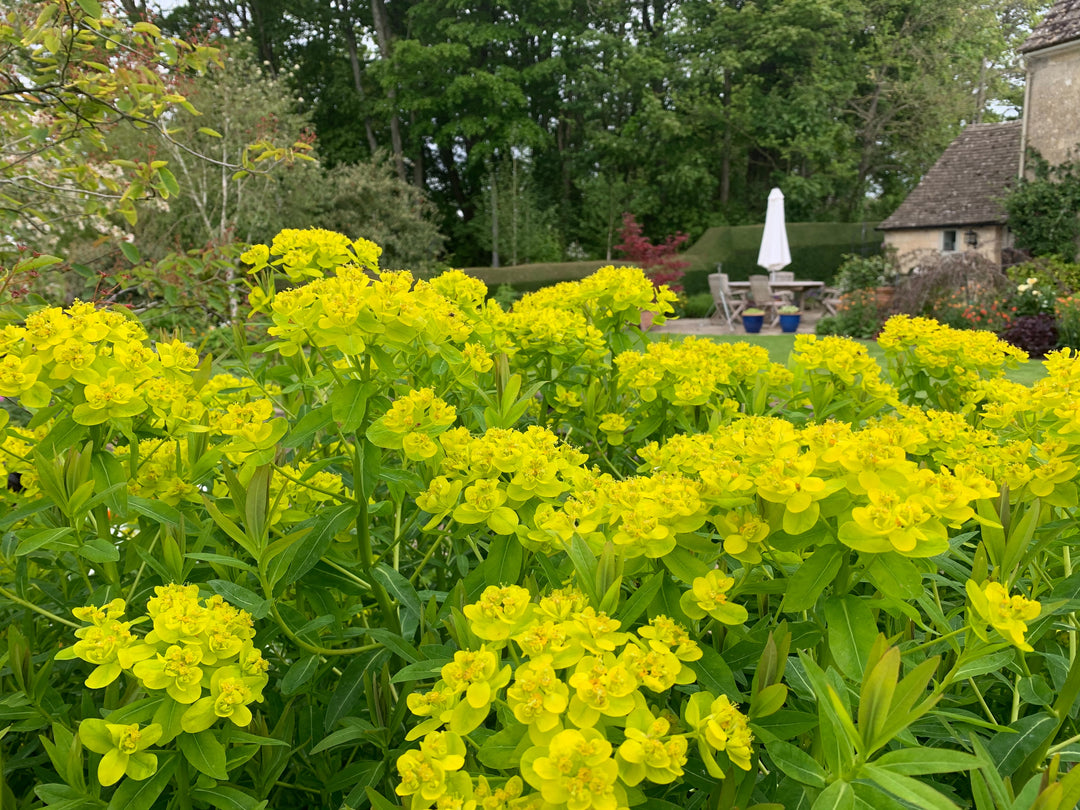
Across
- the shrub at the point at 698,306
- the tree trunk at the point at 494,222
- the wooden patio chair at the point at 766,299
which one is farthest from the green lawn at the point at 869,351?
the tree trunk at the point at 494,222

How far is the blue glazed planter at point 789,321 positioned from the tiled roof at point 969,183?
221 inches

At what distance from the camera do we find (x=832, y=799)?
78 centimetres

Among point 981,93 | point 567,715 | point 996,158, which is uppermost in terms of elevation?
point 981,93

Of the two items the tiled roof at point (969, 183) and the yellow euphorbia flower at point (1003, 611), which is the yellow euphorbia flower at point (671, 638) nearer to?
the yellow euphorbia flower at point (1003, 611)

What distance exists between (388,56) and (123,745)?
88.3 feet

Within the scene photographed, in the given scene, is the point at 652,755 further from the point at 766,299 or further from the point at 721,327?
the point at 766,299

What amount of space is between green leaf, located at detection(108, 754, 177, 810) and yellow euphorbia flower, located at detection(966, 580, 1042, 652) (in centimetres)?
102

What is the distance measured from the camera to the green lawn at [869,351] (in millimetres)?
8500

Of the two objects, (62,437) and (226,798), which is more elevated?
(62,437)

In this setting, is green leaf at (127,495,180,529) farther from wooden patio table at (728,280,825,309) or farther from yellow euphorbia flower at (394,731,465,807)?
wooden patio table at (728,280,825,309)

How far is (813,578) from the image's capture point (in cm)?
93

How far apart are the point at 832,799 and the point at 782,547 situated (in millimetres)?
291

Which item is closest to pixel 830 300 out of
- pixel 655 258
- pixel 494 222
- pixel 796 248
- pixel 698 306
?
pixel 698 306

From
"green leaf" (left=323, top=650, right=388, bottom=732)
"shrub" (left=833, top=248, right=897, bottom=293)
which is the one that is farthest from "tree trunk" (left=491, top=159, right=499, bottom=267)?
"green leaf" (left=323, top=650, right=388, bottom=732)
